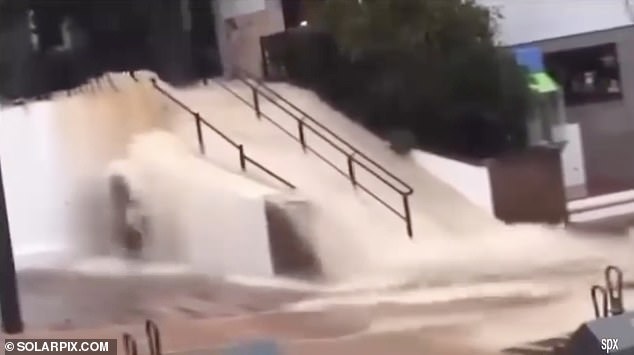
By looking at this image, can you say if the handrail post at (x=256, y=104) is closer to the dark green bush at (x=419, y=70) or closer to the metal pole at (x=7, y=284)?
the dark green bush at (x=419, y=70)

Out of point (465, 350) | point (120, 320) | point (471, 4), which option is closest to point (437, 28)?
point (471, 4)

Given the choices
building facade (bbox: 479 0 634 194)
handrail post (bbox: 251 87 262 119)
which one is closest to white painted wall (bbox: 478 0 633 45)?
building facade (bbox: 479 0 634 194)

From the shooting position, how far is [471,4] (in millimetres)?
1341

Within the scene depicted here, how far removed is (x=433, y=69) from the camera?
135cm

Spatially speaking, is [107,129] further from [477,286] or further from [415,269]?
[477,286]

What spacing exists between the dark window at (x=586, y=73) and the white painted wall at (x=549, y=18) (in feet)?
0.11

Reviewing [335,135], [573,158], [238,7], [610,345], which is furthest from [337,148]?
[610,345]

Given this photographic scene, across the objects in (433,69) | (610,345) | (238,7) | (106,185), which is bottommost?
(610,345)

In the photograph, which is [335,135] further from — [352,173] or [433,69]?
[433,69]

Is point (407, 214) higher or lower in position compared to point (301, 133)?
lower

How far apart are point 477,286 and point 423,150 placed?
0.73 ft

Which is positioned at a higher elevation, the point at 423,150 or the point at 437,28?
the point at 437,28

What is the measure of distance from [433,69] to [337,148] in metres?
0.18

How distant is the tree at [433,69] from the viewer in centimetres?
133
